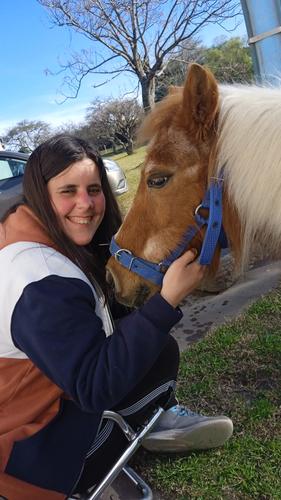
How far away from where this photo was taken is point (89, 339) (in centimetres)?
139

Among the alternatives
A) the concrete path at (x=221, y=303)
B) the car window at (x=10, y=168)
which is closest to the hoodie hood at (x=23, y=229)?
the concrete path at (x=221, y=303)

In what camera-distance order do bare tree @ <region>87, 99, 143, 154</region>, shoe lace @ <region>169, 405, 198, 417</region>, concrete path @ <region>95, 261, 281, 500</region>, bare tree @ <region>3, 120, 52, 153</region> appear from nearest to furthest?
shoe lace @ <region>169, 405, 198, 417</region> < concrete path @ <region>95, 261, 281, 500</region> < bare tree @ <region>87, 99, 143, 154</region> < bare tree @ <region>3, 120, 52, 153</region>

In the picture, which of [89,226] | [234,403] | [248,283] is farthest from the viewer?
[248,283]

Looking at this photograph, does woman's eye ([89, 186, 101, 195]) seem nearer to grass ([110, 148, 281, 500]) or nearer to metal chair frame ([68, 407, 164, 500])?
grass ([110, 148, 281, 500])

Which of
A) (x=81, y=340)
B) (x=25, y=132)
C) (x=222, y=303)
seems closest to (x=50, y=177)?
(x=81, y=340)

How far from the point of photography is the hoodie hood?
1.53 m

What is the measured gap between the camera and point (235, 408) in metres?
2.39

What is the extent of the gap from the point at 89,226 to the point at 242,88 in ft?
2.80

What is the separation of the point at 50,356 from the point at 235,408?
147cm

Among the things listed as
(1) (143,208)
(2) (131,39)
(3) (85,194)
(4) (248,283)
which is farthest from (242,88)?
(2) (131,39)

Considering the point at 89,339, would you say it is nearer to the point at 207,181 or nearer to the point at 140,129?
the point at 207,181

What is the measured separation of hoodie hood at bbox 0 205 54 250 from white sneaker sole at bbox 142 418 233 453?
1248 mm

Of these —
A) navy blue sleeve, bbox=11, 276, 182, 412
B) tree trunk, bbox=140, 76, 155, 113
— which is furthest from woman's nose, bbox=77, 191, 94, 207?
tree trunk, bbox=140, 76, 155, 113

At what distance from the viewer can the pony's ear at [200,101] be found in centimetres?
138
